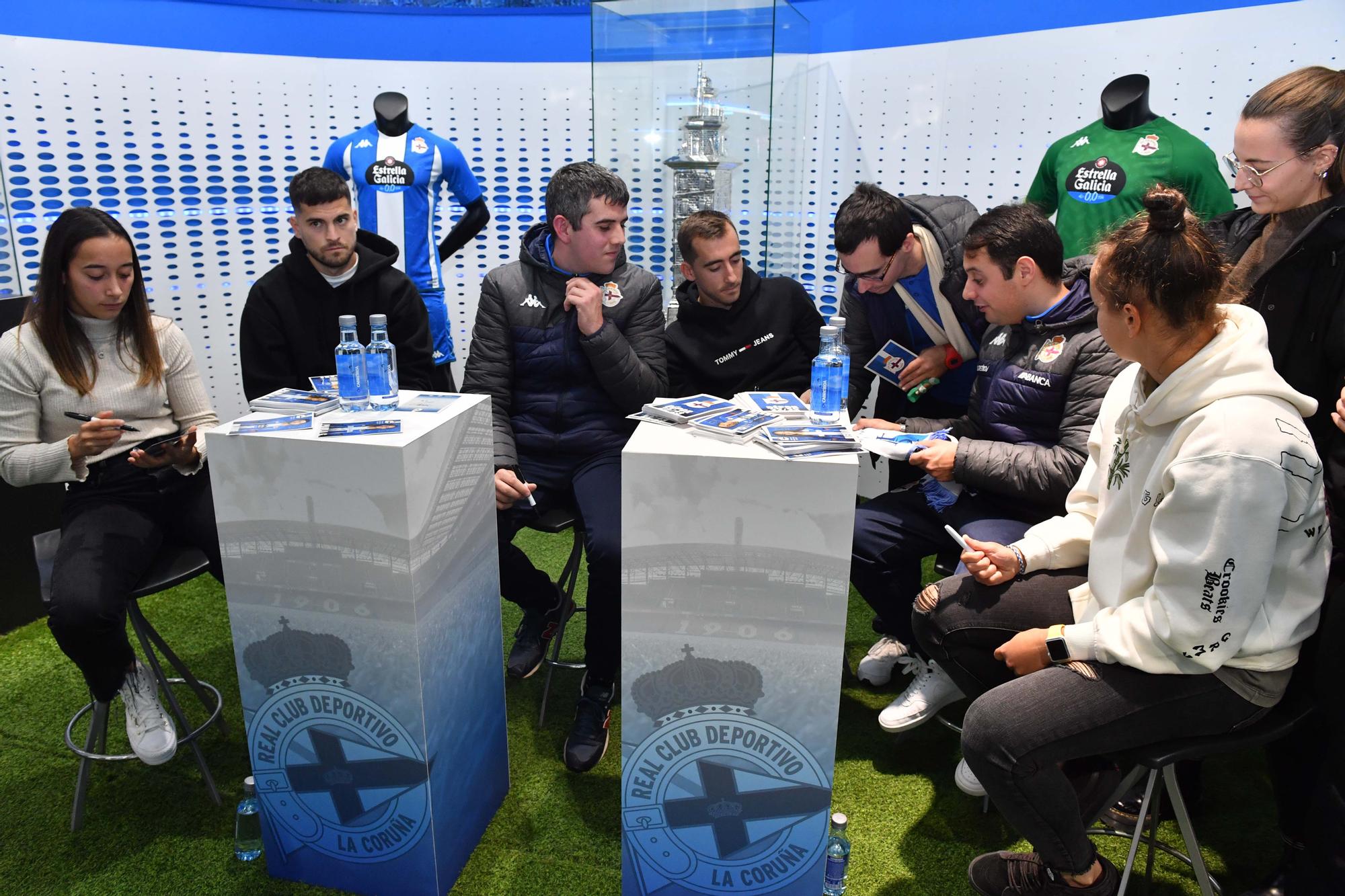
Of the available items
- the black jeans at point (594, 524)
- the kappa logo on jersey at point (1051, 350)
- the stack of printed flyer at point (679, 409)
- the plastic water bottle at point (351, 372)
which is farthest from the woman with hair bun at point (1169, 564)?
the plastic water bottle at point (351, 372)

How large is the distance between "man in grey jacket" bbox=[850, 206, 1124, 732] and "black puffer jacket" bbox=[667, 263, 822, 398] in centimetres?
68

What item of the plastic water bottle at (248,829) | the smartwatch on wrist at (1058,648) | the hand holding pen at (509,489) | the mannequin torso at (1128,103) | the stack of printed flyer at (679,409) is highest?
the mannequin torso at (1128,103)

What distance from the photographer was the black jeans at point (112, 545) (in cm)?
202

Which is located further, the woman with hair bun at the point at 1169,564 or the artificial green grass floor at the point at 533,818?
the artificial green grass floor at the point at 533,818

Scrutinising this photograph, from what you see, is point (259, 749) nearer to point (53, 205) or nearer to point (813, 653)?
point (813, 653)

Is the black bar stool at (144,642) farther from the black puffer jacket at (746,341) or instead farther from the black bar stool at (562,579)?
the black puffer jacket at (746,341)

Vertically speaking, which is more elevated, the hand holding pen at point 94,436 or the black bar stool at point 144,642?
the hand holding pen at point 94,436

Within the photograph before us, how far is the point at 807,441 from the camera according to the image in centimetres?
171

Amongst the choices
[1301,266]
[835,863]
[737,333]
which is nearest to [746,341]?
[737,333]

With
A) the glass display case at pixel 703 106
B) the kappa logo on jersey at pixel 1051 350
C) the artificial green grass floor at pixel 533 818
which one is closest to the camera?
the artificial green grass floor at pixel 533 818

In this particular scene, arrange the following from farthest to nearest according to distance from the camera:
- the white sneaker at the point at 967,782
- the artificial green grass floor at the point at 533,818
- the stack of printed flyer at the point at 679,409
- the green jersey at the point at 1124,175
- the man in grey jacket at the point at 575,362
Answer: the green jersey at the point at 1124,175, the man in grey jacket at the point at 575,362, the white sneaker at the point at 967,782, the artificial green grass floor at the point at 533,818, the stack of printed flyer at the point at 679,409

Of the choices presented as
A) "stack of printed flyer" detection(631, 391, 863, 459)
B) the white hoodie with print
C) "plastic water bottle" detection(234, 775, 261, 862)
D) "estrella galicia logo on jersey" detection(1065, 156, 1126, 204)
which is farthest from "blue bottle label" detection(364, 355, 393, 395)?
"estrella galicia logo on jersey" detection(1065, 156, 1126, 204)

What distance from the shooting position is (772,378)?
3.02m

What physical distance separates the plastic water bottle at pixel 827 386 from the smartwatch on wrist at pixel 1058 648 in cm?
60
